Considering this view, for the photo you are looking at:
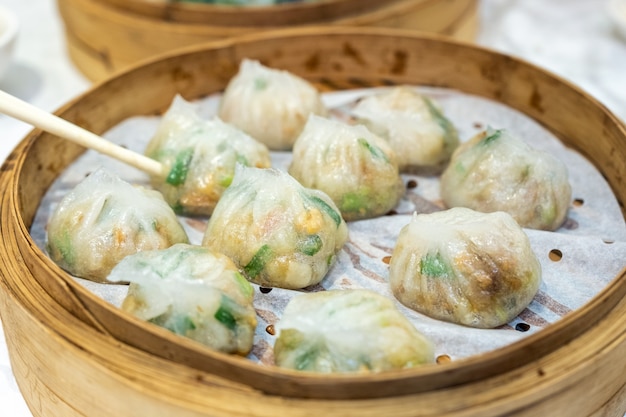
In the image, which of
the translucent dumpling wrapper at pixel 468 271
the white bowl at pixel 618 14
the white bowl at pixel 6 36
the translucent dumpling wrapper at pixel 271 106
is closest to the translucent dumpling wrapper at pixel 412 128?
the translucent dumpling wrapper at pixel 271 106

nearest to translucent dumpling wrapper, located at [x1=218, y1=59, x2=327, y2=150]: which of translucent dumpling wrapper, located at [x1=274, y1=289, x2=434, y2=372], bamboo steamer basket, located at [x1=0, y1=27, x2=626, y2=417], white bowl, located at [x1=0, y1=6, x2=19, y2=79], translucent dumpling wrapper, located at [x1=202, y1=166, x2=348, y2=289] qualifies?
translucent dumpling wrapper, located at [x1=202, y1=166, x2=348, y2=289]

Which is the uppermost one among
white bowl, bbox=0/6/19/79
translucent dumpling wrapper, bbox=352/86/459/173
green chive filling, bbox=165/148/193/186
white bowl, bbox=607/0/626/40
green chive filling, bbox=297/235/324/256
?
white bowl, bbox=607/0/626/40

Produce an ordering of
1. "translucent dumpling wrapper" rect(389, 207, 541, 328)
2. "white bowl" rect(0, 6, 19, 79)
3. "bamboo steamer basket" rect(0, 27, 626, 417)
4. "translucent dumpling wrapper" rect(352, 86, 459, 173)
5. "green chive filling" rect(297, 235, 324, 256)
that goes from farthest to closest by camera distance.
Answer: "white bowl" rect(0, 6, 19, 79) → "translucent dumpling wrapper" rect(352, 86, 459, 173) → "green chive filling" rect(297, 235, 324, 256) → "translucent dumpling wrapper" rect(389, 207, 541, 328) → "bamboo steamer basket" rect(0, 27, 626, 417)

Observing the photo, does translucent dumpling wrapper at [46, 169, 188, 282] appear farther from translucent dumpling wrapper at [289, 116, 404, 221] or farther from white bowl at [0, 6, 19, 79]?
white bowl at [0, 6, 19, 79]

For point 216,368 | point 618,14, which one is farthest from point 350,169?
point 618,14

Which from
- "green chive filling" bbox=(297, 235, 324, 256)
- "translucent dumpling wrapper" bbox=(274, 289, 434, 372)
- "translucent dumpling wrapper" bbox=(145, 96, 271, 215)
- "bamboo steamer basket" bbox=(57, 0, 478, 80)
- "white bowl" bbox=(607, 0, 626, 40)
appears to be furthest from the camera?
"white bowl" bbox=(607, 0, 626, 40)

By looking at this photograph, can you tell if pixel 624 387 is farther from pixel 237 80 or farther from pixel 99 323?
pixel 237 80

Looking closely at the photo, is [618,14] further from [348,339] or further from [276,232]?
[348,339]
